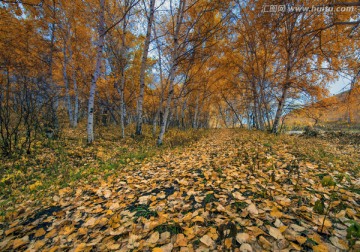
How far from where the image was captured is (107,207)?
234 cm

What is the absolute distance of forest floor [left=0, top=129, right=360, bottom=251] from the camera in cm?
140

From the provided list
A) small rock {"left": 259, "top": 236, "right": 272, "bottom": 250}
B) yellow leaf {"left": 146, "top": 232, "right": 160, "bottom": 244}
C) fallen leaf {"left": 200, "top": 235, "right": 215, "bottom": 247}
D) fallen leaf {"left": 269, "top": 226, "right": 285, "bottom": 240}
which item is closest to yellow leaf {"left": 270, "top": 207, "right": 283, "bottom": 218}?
fallen leaf {"left": 269, "top": 226, "right": 285, "bottom": 240}

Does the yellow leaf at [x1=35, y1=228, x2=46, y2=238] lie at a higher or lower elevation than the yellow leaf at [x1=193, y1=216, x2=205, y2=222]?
lower

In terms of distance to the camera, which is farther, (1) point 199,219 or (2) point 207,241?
(1) point 199,219

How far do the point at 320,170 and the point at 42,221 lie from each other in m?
4.80

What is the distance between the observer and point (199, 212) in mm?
1896

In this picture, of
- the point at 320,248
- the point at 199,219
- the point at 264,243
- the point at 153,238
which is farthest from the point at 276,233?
the point at 153,238

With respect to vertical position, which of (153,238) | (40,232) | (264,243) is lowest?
(40,232)

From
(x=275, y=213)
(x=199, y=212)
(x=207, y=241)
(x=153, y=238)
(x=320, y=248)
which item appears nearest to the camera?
(x=320, y=248)

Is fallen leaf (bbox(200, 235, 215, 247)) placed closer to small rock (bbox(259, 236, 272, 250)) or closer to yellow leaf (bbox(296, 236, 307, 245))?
small rock (bbox(259, 236, 272, 250))

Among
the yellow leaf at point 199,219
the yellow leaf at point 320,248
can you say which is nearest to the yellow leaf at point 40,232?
the yellow leaf at point 199,219

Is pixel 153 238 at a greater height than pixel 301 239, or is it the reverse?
pixel 301 239

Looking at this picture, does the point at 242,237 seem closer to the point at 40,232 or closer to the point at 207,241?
the point at 207,241

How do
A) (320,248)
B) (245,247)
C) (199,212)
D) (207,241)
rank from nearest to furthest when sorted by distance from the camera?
1. (320,248)
2. (245,247)
3. (207,241)
4. (199,212)
